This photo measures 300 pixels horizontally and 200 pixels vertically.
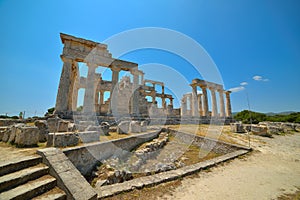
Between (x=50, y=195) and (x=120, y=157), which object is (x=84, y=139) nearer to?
(x=120, y=157)

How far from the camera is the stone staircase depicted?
2134mm

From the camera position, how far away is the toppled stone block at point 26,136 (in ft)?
13.7

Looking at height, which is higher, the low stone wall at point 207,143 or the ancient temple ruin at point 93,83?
the ancient temple ruin at point 93,83

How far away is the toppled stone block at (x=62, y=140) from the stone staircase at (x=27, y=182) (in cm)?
158

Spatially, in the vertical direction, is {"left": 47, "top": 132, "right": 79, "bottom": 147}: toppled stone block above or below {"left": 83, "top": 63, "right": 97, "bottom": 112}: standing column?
below

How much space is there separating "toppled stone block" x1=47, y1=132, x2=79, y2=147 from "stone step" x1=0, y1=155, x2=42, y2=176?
142cm

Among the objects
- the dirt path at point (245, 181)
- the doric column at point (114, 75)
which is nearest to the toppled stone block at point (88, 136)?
the dirt path at point (245, 181)

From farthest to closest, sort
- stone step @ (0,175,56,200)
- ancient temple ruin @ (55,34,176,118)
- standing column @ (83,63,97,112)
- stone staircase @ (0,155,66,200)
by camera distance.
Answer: standing column @ (83,63,97,112)
ancient temple ruin @ (55,34,176,118)
stone staircase @ (0,155,66,200)
stone step @ (0,175,56,200)

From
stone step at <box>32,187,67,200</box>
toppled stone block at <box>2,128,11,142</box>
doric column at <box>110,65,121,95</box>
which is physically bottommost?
stone step at <box>32,187,67,200</box>


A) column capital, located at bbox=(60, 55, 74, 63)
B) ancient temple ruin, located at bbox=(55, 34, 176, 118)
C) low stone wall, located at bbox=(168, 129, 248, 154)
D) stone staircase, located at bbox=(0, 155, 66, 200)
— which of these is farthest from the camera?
column capital, located at bbox=(60, 55, 74, 63)

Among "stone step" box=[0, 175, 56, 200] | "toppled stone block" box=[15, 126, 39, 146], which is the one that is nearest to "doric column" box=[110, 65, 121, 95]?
"toppled stone block" box=[15, 126, 39, 146]

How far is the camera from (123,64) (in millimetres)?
15664

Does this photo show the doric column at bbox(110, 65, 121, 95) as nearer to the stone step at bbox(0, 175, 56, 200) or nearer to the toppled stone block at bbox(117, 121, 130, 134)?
the toppled stone block at bbox(117, 121, 130, 134)

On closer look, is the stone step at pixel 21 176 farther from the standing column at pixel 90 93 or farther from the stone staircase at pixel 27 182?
the standing column at pixel 90 93
